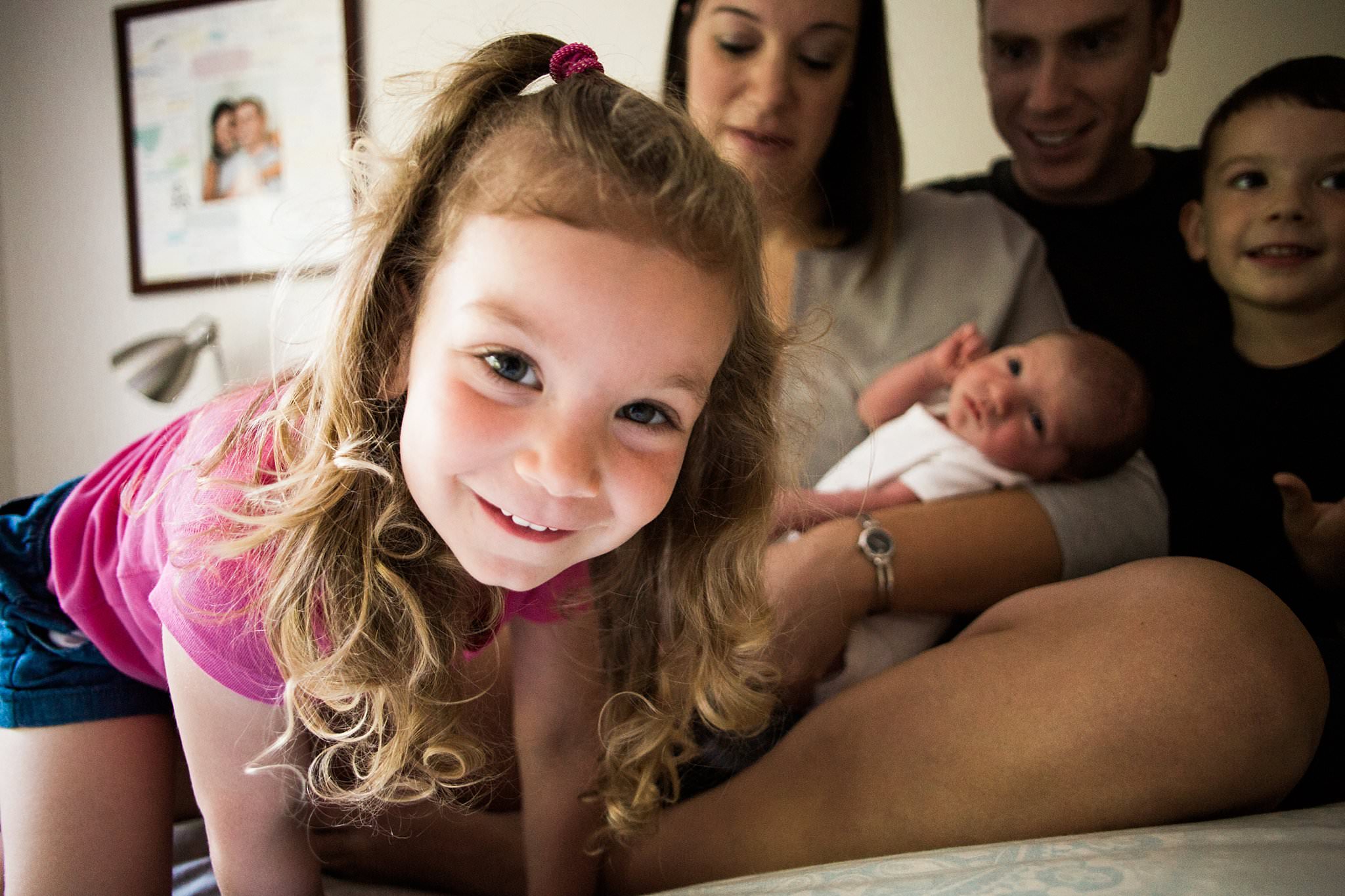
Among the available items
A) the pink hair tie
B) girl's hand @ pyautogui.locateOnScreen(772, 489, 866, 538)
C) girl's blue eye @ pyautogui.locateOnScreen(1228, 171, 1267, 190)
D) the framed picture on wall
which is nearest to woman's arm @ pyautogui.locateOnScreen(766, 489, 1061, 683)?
girl's hand @ pyautogui.locateOnScreen(772, 489, 866, 538)

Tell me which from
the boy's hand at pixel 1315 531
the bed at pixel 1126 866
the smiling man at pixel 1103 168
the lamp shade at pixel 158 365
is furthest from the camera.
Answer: the lamp shade at pixel 158 365

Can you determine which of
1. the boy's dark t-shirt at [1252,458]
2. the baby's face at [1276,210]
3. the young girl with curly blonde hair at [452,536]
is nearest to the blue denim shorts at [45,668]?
the young girl with curly blonde hair at [452,536]

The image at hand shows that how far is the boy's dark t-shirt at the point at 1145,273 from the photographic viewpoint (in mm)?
1007

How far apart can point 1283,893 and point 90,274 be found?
2.14 meters

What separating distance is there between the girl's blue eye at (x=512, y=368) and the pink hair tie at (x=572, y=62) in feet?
0.80

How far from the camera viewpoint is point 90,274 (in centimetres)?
182

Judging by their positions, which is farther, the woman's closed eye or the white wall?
the white wall

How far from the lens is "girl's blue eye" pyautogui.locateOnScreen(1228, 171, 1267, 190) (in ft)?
3.12

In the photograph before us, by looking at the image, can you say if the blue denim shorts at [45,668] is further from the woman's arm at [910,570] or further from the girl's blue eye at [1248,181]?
the girl's blue eye at [1248,181]

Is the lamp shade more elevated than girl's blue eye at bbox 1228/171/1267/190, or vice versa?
girl's blue eye at bbox 1228/171/1267/190

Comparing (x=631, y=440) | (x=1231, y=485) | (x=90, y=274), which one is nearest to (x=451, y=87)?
(x=631, y=440)

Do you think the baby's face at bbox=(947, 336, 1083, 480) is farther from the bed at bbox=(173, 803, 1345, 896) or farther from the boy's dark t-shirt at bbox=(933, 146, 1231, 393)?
the bed at bbox=(173, 803, 1345, 896)

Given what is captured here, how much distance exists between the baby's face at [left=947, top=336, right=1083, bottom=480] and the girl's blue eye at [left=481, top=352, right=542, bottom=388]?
61 cm

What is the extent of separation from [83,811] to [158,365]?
3.41 ft
